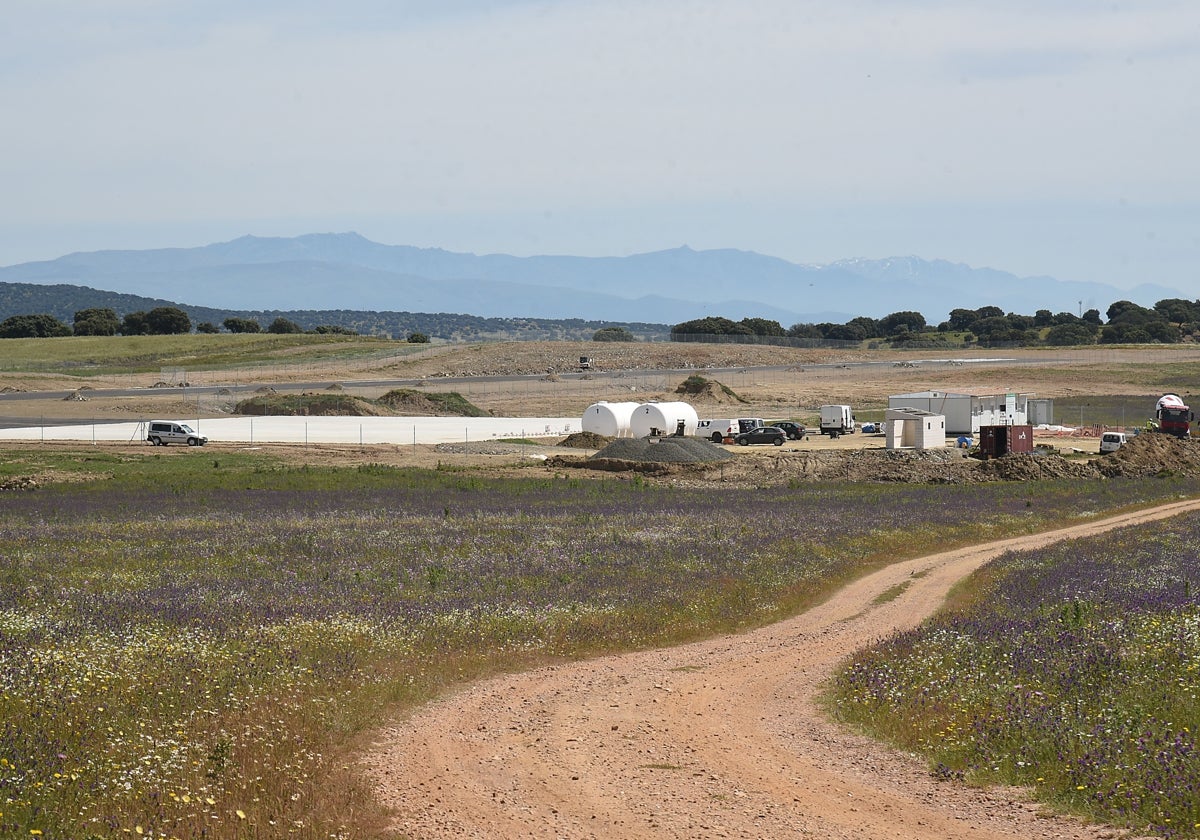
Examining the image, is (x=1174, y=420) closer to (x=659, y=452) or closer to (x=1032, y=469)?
(x=1032, y=469)

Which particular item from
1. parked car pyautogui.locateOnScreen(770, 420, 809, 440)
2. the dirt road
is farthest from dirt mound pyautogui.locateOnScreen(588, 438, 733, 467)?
the dirt road

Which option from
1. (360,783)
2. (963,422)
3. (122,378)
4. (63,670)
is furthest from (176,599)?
(122,378)

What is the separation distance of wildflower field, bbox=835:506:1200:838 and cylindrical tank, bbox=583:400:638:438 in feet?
187

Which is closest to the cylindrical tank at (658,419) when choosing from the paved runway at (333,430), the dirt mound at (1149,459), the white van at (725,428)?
the white van at (725,428)

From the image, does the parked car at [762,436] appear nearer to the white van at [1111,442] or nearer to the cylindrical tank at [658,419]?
the cylindrical tank at [658,419]

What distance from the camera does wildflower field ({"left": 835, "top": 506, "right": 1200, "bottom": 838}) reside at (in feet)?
39.2

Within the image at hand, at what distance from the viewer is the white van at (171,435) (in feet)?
247

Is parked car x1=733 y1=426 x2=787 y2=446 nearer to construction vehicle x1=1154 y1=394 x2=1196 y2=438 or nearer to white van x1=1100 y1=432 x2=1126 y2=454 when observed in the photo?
white van x1=1100 y1=432 x2=1126 y2=454

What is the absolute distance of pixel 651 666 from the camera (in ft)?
63.3

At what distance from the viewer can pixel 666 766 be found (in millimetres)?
13602

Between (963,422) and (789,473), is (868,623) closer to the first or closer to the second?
(789,473)

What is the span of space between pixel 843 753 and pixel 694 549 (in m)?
16.6

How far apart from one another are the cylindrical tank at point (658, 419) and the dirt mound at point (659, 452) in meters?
13.5

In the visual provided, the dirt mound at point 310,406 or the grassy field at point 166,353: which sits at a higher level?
the grassy field at point 166,353
